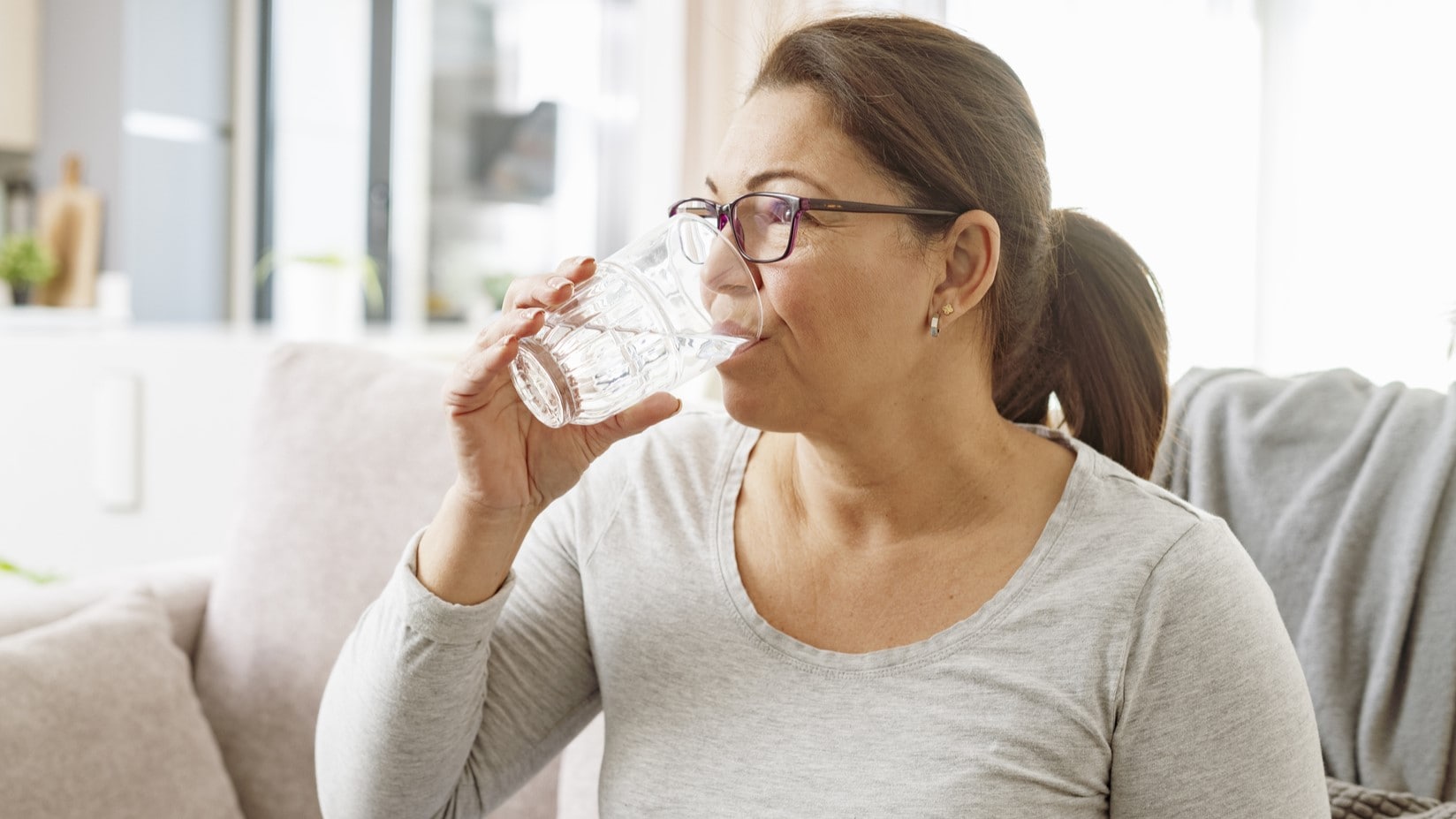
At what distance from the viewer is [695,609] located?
110cm

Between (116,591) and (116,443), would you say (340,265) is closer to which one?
(116,443)

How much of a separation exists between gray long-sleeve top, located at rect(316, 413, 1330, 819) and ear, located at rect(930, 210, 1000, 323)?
188 mm

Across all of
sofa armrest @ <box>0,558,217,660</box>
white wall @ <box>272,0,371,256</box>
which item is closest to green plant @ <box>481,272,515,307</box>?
white wall @ <box>272,0,371,256</box>

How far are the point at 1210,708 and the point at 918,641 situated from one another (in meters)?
0.23

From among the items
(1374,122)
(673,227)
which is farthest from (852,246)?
(1374,122)

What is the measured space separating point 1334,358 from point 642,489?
2.19 metres

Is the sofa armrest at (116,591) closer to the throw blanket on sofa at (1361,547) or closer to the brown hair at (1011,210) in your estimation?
the brown hair at (1011,210)

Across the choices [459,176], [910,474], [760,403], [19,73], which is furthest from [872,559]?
[19,73]

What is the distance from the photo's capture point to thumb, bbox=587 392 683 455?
3.20 ft

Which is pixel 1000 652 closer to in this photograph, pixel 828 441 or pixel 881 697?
pixel 881 697

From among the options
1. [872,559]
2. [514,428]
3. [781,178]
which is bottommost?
[872,559]

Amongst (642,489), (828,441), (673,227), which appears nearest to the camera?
(673,227)

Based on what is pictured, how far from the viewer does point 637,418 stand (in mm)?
987

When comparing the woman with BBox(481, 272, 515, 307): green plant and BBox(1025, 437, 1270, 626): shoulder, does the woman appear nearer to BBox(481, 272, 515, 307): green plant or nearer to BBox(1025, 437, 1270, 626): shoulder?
BBox(1025, 437, 1270, 626): shoulder
